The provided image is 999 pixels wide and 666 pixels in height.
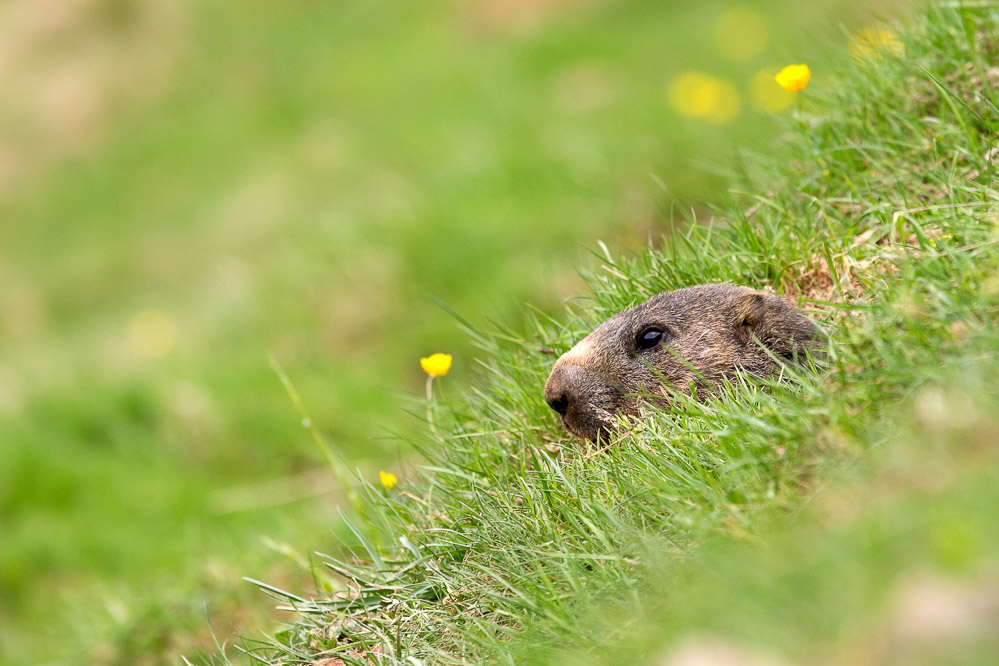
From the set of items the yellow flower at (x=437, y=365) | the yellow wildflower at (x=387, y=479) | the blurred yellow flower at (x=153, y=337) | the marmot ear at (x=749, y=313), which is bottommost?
the blurred yellow flower at (x=153, y=337)

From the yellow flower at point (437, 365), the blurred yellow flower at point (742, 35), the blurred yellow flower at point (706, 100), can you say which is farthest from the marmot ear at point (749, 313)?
the blurred yellow flower at point (742, 35)

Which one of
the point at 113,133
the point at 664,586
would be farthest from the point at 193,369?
the point at 113,133

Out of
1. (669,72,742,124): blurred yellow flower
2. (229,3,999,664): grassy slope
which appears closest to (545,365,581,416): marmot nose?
(229,3,999,664): grassy slope

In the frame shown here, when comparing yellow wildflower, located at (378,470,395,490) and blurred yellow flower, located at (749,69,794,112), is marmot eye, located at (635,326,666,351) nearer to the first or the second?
yellow wildflower, located at (378,470,395,490)

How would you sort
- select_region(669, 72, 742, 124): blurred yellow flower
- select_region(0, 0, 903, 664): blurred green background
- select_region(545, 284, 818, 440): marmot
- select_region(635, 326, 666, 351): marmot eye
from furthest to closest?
select_region(669, 72, 742, 124): blurred yellow flower, select_region(0, 0, 903, 664): blurred green background, select_region(635, 326, 666, 351): marmot eye, select_region(545, 284, 818, 440): marmot

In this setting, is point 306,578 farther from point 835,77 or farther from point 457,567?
point 835,77

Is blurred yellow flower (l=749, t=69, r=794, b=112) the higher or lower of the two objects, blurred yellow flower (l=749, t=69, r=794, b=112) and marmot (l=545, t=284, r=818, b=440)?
the lower

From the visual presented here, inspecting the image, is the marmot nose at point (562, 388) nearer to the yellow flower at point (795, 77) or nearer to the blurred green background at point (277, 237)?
the blurred green background at point (277, 237)

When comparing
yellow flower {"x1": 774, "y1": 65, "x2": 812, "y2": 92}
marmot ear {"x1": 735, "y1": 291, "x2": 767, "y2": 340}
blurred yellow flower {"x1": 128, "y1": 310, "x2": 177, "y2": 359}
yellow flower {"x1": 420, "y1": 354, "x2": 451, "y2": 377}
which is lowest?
blurred yellow flower {"x1": 128, "y1": 310, "x2": 177, "y2": 359}
